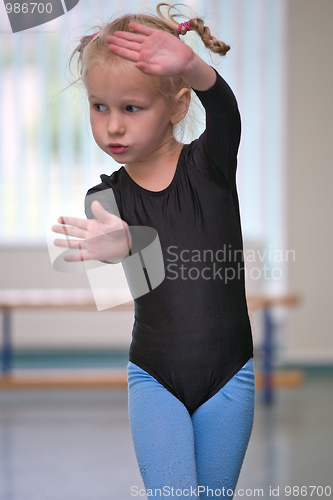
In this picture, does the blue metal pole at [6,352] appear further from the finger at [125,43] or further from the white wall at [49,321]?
the finger at [125,43]

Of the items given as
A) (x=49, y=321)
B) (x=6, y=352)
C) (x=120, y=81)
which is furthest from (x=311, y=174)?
(x=120, y=81)

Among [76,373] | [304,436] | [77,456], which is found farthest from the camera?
[76,373]

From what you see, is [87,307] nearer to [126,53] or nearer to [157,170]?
[157,170]

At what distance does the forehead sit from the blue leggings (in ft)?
1.26

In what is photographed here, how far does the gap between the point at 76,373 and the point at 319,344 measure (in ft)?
4.86

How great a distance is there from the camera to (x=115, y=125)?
0.77 meters

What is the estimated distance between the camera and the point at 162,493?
80 cm

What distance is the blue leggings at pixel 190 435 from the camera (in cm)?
80

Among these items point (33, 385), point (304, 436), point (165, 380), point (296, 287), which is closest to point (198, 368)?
point (165, 380)

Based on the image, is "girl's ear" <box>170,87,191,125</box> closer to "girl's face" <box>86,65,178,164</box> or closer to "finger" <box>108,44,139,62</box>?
"girl's face" <box>86,65,178,164</box>

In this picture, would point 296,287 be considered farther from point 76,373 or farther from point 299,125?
point 76,373

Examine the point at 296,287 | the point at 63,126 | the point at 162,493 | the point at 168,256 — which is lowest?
the point at 296,287

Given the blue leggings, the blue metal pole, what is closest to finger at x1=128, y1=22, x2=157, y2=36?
the blue leggings

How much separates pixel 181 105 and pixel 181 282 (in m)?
0.25
